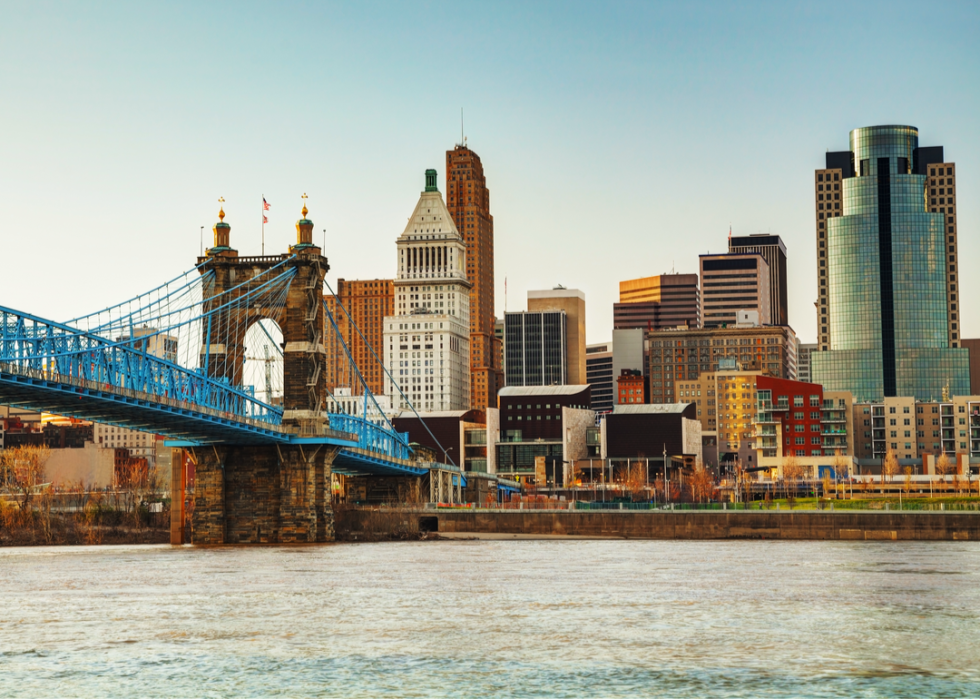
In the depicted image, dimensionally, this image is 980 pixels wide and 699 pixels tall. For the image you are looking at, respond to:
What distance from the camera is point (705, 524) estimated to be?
111312 millimetres

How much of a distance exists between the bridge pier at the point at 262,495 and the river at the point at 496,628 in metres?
24.4

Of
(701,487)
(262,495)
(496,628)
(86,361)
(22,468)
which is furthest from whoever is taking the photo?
(701,487)

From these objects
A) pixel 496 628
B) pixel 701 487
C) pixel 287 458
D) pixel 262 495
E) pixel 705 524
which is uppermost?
pixel 287 458

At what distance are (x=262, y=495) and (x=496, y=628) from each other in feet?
208

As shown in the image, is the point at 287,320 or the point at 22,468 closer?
the point at 287,320

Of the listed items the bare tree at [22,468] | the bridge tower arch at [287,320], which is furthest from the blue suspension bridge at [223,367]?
the bare tree at [22,468]

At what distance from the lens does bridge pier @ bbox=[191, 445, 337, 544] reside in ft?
343

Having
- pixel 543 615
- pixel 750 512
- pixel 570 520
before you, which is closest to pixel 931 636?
pixel 543 615

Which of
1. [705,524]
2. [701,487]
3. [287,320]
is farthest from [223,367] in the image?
[701,487]

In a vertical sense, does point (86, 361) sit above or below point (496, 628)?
above

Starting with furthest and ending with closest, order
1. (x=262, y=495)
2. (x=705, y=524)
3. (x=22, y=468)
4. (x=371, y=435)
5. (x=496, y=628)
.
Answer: (x=22, y=468)
(x=371, y=435)
(x=705, y=524)
(x=262, y=495)
(x=496, y=628)

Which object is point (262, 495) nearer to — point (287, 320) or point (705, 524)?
point (287, 320)

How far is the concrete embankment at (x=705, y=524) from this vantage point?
103m

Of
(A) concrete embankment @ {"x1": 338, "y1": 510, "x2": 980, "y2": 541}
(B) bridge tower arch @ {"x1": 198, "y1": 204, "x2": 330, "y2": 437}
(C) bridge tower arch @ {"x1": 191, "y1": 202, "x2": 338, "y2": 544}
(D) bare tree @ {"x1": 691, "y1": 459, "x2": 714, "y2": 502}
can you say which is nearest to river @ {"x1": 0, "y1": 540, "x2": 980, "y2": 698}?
(A) concrete embankment @ {"x1": 338, "y1": 510, "x2": 980, "y2": 541}
